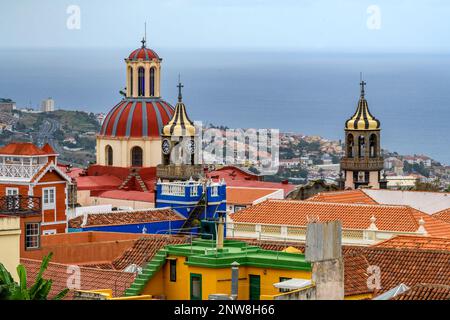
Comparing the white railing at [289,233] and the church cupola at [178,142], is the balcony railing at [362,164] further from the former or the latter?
the white railing at [289,233]

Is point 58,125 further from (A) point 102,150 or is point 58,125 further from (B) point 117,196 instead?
(B) point 117,196

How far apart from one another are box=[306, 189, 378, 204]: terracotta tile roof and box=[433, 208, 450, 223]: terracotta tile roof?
2.53 m

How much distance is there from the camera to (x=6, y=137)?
3588 inches

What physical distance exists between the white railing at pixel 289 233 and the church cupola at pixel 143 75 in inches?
1060

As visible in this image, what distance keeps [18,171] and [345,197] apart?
39.7 feet

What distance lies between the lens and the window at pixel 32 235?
1277 inches

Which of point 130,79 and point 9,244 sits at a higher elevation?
point 130,79

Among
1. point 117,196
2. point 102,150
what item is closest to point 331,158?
point 102,150

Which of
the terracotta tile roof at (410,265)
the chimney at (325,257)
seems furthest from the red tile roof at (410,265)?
the chimney at (325,257)

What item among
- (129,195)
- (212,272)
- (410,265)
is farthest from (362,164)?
(212,272)

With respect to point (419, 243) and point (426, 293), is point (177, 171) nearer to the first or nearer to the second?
point (419, 243)

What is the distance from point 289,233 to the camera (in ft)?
133

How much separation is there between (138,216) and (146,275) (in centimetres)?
1900
